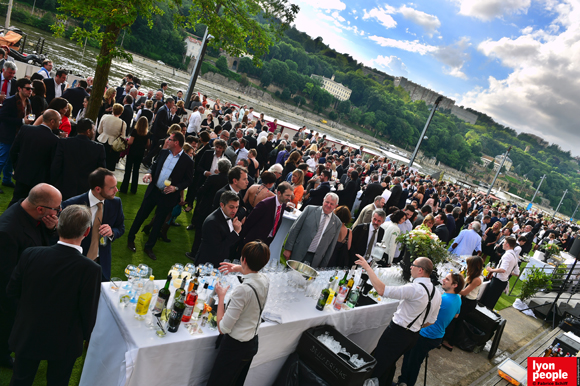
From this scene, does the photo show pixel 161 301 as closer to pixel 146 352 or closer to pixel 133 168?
pixel 146 352

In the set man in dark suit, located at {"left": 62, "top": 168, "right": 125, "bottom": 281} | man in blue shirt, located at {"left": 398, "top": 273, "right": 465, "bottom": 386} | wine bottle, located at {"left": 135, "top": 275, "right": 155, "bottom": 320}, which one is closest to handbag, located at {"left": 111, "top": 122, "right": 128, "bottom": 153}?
man in dark suit, located at {"left": 62, "top": 168, "right": 125, "bottom": 281}

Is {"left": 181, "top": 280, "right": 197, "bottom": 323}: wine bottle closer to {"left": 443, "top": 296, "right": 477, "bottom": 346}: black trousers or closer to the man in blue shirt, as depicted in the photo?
the man in blue shirt

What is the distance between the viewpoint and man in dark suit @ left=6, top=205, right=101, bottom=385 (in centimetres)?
211

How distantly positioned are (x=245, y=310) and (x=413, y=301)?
6.86ft

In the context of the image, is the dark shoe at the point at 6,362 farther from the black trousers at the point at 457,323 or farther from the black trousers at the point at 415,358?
the black trousers at the point at 457,323

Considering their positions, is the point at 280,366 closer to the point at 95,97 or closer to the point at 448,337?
the point at 448,337

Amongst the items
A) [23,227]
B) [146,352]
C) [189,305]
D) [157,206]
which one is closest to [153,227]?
[157,206]

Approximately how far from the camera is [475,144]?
441ft

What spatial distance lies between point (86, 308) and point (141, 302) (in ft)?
→ 1.30

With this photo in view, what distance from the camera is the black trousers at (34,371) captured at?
225 cm

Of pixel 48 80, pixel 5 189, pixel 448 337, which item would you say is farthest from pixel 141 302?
pixel 48 80

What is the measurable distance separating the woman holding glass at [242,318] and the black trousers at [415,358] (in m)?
2.58

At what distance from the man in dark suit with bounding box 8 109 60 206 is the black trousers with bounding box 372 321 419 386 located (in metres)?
4.75

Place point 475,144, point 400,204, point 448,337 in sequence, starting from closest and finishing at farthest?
point 448,337 < point 400,204 < point 475,144
